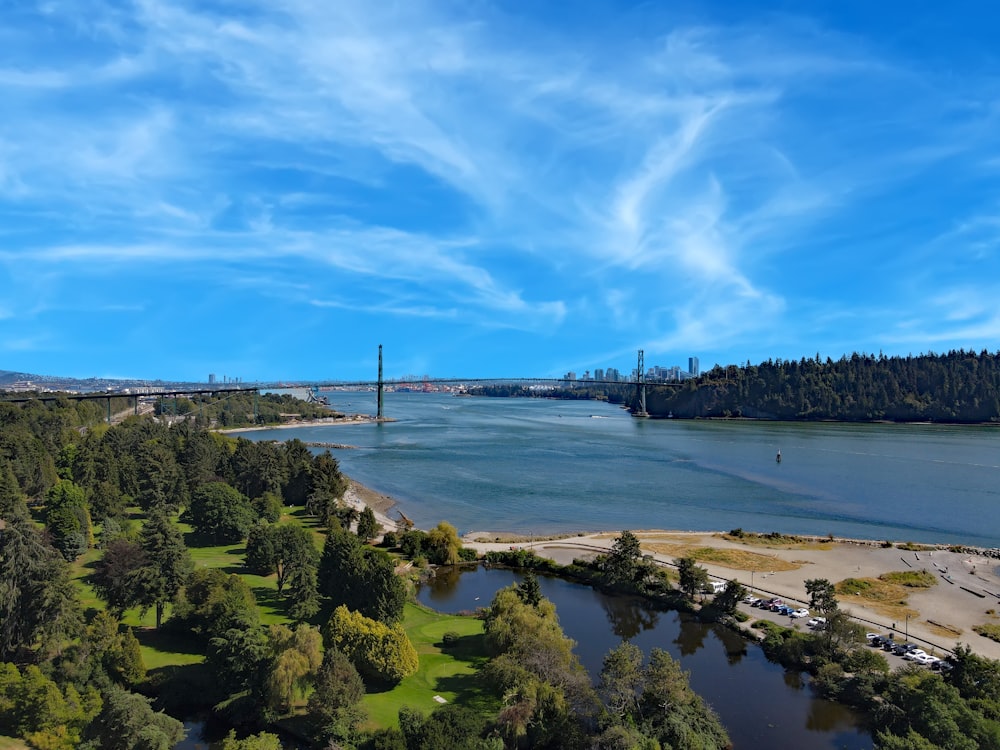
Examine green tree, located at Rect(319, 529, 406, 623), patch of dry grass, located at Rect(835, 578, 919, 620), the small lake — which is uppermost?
green tree, located at Rect(319, 529, 406, 623)

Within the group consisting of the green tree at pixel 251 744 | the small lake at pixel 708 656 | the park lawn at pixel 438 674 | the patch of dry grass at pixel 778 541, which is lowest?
the small lake at pixel 708 656

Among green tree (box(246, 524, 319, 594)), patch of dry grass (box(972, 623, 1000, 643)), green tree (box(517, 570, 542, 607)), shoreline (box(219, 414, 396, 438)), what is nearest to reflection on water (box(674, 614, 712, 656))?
green tree (box(517, 570, 542, 607))

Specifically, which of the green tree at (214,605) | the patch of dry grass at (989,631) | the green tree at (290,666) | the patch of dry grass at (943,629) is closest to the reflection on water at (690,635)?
the patch of dry grass at (943,629)

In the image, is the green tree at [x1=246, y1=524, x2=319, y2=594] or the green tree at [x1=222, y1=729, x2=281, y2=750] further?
the green tree at [x1=246, y1=524, x2=319, y2=594]

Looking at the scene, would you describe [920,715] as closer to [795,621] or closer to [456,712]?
[795,621]

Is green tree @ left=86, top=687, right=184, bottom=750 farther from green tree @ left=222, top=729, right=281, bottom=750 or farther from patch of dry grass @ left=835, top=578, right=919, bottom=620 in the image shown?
patch of dry grass @ left=835, top=578, right=919, bottom=620

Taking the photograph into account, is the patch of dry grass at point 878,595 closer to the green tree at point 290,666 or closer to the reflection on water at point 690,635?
the reflection on water at point 690,635
